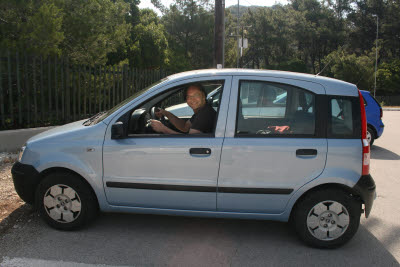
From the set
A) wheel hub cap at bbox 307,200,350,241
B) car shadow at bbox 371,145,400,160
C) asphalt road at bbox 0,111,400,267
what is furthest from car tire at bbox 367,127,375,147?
wheel hub cap at bbox 307,200,350,241

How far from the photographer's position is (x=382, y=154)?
29.3ft

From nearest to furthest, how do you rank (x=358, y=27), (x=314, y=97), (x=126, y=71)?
1. (x=314, y=97)
2. (x=126, y=71)
3. (x=358, y=27)

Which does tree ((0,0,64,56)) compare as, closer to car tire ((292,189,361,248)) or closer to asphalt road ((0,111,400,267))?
asphalt road ((0,111,400,267))

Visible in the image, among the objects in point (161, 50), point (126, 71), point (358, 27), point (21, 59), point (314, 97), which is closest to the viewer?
point (314, 97)

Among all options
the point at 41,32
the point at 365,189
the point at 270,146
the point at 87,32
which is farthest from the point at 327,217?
the point at 87,32

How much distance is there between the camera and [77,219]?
4.01 meters

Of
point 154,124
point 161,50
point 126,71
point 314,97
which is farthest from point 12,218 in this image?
point 161,50

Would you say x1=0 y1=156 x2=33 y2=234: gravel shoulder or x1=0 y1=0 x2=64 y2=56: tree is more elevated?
x1=0 y1=0 x2=64 y2=56: tree

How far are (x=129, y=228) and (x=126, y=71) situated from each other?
Result: 6676mm

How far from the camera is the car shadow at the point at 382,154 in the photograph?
855cm

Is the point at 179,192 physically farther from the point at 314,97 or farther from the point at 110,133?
the point at 314,97

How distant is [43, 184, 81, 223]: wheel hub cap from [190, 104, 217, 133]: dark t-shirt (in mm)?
1435

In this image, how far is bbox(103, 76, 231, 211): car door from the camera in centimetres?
375

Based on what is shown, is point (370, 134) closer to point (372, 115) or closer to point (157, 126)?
point (372, 115)
